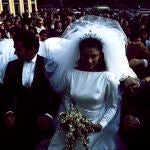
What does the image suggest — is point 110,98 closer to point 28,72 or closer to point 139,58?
point 28,72

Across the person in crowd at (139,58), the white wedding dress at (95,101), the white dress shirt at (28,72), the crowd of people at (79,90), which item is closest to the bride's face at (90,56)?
the crowd of people at (79,90)

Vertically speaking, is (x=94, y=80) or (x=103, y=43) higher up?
(x=103, y=43)

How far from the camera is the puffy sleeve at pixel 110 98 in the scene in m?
3.55

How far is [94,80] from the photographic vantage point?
3.57m

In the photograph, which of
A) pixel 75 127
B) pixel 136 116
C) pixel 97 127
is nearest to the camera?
pixel 75 127

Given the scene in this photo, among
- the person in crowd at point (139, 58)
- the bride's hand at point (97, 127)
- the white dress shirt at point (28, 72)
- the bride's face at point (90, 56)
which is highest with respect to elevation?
the bride's face at point (90, 56)

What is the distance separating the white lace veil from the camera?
366 centimetres

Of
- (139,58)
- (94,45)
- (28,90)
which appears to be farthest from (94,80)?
(139,58)

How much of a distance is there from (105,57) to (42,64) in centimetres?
71

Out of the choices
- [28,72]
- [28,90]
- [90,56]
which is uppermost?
[90,56]

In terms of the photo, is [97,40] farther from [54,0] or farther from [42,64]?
[54,0]

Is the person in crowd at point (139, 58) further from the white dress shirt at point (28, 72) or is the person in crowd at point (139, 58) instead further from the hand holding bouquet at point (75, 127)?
the hand holding bouquet at point (75, 127)

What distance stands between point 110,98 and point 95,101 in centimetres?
16

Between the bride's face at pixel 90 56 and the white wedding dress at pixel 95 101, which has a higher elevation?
the bride's face at pixel 90 56
